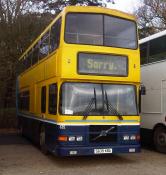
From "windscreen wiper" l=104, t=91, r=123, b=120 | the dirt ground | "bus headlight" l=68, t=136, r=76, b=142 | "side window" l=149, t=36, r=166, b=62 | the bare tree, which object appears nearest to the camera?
the dirt ground

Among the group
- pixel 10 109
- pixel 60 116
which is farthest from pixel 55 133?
pixel 10 109

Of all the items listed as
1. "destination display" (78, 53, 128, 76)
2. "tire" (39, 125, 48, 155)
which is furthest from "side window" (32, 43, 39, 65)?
"destination display" (78, 53, 128, 76)

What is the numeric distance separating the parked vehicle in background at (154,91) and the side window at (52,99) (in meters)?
4.12

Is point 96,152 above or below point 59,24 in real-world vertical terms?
below

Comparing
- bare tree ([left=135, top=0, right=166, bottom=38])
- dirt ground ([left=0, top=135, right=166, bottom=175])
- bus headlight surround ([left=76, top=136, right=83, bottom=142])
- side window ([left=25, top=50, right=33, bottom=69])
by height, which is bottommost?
dirt ground ([left=0, top=135, right=166, bottom=175])

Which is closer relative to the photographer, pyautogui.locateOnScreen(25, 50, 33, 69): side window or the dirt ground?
the dirt ground

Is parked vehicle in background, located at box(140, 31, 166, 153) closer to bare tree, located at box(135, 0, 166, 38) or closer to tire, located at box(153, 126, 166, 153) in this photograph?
tire, located at box(153, 126, 166, 153)

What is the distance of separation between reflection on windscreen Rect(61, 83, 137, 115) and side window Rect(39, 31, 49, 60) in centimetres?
261

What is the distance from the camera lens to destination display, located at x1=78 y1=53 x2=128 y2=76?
12391mm

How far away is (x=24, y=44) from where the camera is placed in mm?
A: 28984

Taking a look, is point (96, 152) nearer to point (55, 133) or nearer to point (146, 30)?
point (55, 133)

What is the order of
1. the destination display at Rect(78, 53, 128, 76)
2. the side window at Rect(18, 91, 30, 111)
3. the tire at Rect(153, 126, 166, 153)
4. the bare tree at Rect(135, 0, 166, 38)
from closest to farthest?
1. the destination display at Rect(78, 53, 128, 76)
2. the tire at Rect(153, 126, 166, 153)
3. the side window at Rect(18, 91, 30, 111)
4. the bare tree at Rect(135, 0, 166, 38)

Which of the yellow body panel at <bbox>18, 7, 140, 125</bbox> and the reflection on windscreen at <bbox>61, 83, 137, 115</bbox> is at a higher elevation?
the yellow body panel at <bbox>18, 7, 140, 125</bbox>

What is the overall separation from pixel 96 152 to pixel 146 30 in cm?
2989
